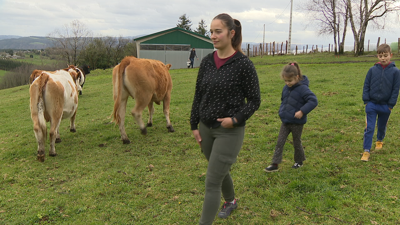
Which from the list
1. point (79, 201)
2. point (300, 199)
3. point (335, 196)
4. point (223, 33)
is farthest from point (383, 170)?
point (79, 201)

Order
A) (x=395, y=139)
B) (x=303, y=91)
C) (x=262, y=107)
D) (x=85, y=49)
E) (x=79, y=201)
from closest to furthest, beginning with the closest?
(x=79, y=201) < (x=303, y=91) < (x=395, y=139) < (x=262, y=107) < (x=85, y=49)

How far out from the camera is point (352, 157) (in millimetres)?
4656

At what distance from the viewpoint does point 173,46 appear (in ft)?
97.5

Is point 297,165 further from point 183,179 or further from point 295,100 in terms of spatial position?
point 183,179

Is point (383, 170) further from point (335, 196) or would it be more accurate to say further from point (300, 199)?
point (300, 199)

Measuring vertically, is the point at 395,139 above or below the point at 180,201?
above

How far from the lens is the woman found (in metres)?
2.39

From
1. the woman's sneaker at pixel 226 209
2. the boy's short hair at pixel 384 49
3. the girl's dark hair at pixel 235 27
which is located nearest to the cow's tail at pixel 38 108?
the woman's sneaker at pixel 226 209

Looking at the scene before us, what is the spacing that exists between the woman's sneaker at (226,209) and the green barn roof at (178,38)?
27641 millimetres

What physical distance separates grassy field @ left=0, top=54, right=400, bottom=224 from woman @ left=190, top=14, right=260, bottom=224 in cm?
96

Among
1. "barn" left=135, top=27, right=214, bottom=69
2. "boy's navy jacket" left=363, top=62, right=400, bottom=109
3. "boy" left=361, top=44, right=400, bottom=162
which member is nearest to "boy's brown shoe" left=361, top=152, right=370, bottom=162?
"boy" left=361, top=44, right=400, bottom=162

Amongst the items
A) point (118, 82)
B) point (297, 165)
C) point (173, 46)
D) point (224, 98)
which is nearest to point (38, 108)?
point (118, 82)

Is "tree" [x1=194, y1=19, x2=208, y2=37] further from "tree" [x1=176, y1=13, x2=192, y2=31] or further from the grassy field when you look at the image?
the grassy field

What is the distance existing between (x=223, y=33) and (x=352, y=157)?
3.71 metres
